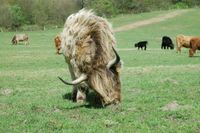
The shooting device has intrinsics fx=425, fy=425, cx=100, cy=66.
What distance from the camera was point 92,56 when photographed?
978cm

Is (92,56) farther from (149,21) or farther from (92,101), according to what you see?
(149,21)

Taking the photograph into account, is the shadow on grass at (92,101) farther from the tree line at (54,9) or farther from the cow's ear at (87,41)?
the tree line at (54,9)

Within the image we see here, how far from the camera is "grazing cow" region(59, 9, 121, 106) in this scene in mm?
9438

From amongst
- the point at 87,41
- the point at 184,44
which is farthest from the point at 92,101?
the point at 184,44

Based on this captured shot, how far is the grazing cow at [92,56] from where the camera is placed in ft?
31.0

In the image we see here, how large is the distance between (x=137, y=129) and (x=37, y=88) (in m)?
6.88

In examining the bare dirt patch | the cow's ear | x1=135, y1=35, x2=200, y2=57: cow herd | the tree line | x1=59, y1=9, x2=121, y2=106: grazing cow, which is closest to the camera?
x1=59, y1=9, x2=121, y2=106: grazing cow

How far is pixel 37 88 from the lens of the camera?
1423 centimetres

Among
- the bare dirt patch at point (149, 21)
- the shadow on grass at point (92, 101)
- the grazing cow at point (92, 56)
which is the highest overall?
the grazing cow at point (92, 56)

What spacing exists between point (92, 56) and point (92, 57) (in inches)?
1.3

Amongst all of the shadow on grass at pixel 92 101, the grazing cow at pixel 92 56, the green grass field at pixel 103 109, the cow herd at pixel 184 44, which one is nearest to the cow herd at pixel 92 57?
the grazing cow at pixel 92 56

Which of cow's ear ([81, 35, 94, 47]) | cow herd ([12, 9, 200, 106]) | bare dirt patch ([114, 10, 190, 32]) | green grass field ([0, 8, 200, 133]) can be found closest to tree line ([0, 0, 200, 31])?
bare dirt patch ([114, 10, 190, 32])

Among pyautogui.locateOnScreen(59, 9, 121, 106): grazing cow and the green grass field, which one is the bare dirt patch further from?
pyautogui.locateOnScreen(59, 9, 121, 106): grazing cow

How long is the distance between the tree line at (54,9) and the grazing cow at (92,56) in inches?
2717
